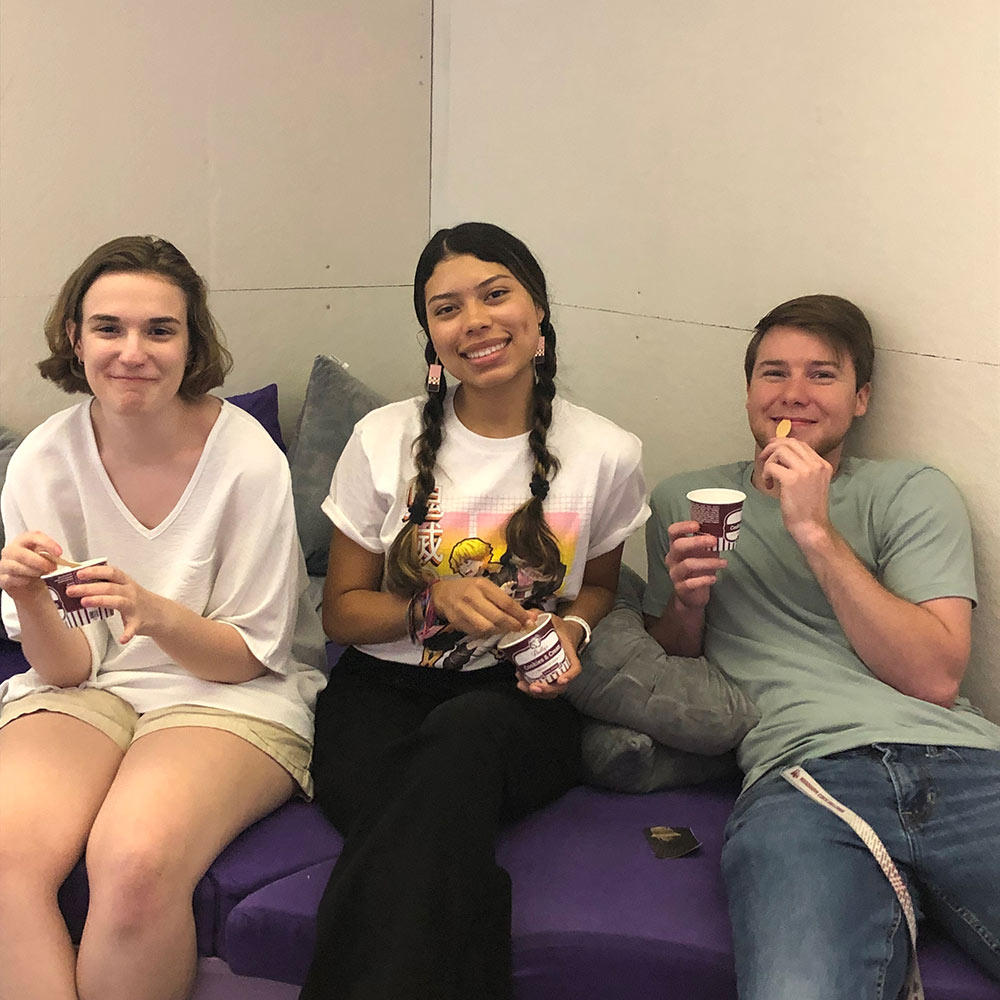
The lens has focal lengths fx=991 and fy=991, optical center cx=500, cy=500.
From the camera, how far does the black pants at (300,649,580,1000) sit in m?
1.23

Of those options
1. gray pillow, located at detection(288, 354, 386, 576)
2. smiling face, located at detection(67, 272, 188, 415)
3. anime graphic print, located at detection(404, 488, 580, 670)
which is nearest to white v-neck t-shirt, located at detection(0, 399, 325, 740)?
smiling face, located at detection(67, 272, 188, 415)

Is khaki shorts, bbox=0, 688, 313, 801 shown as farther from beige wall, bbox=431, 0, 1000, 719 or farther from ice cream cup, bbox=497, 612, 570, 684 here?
beige wall, bbox=431, 0, 1000, 719

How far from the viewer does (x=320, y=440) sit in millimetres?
2549

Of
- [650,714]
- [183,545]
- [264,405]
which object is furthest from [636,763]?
[264,405]

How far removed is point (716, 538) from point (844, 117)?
902mm

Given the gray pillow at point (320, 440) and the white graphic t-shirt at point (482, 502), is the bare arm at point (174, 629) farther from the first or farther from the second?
the gray pillow at point (320, 440)

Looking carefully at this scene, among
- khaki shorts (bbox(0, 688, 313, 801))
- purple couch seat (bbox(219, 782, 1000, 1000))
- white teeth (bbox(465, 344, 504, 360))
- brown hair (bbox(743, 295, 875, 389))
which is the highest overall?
brown hair (bbox(743, 295, 875, 389))

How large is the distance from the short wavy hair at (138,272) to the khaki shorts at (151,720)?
0.53 m

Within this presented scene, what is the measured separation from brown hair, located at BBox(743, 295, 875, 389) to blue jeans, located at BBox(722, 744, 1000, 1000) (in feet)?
2.33

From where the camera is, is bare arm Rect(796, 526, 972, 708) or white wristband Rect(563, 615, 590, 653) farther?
white wristband Rect(563, 615, 590, 653)

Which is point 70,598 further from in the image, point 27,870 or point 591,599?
point 591,599

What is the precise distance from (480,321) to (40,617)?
858 mm

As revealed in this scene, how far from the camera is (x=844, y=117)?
1.90 meters

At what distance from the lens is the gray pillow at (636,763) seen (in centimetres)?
170
